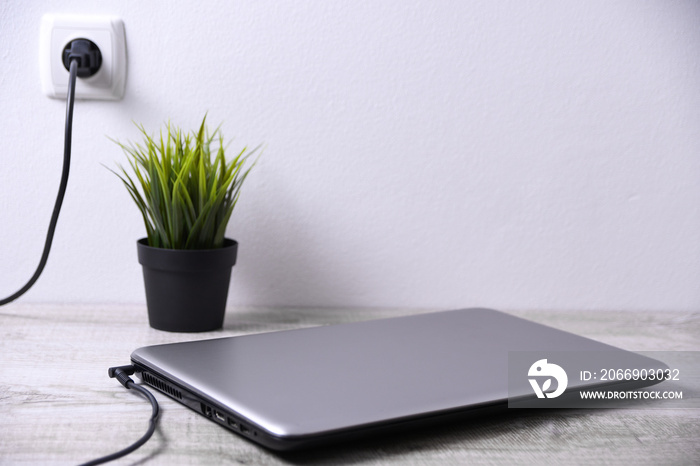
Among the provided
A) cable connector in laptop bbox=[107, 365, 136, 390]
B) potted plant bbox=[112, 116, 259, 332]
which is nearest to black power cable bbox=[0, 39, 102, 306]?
potted plant bbox=[112, 116, 259, 332]

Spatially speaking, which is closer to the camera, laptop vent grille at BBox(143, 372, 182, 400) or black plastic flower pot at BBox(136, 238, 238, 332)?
laptop vent grille at BBox(143, 372, 182, 400)

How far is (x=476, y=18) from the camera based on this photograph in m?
0.96

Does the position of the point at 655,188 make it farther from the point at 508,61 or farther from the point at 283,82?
the point at 283,82

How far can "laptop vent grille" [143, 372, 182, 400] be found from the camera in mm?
578

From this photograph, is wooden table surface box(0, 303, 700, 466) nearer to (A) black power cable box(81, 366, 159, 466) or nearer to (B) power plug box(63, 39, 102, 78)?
(A) black power cable box(81, 366, 159, 466)

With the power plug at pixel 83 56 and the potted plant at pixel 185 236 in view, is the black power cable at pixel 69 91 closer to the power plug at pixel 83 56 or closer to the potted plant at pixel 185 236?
the power plug at pixel 83 56

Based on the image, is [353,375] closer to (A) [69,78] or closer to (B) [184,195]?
(B) [184,195]

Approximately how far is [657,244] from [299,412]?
2.41 feet

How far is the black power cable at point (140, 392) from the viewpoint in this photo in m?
0.46

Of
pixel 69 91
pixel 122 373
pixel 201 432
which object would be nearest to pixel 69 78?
pixel 69 91

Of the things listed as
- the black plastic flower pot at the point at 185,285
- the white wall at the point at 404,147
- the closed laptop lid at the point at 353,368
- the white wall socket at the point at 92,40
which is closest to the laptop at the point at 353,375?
the closed laptop lid at the point at 353,368

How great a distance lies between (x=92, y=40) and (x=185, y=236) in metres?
0.29

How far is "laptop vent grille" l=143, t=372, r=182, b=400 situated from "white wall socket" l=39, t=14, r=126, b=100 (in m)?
0.43

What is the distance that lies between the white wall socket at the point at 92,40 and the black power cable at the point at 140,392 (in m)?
0.41
